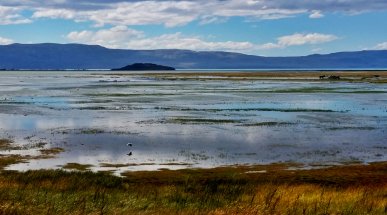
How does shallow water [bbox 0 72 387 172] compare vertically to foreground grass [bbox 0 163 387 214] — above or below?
below

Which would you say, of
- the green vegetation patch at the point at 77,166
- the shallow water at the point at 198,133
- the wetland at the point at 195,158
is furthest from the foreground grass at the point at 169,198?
the shallow water at the point at 198,133

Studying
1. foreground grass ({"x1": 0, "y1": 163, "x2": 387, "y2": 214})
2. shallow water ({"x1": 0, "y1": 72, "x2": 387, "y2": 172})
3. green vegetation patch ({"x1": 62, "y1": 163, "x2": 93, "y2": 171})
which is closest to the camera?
foreground grass ({"x1": 0, "y1": 163, "x2": 387, "y2": 214})

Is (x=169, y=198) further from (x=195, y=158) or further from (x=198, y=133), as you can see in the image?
(x=198, y=133)

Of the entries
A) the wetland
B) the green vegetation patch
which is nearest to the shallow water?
the wetland

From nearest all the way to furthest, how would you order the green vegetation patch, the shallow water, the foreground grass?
the foreground grass < the green vegetation patch < the shallow water

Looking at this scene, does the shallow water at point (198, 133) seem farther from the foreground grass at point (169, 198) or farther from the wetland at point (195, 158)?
the foreground grass at point (169, 198)

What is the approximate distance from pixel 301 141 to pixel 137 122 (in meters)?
14.2

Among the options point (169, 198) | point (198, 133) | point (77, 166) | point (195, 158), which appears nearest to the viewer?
point (169, 198)

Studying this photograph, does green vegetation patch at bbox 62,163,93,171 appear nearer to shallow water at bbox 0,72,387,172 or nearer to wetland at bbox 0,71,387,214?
Result: wetland at bbox 0,71,387,214

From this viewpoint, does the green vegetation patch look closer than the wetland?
No

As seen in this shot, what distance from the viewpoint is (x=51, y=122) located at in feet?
135

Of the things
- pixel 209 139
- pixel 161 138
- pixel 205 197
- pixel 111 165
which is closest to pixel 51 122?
pixel 161 138

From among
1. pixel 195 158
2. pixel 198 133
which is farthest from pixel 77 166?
pixel 198 133

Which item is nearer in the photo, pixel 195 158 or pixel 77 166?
pixel 77 166
